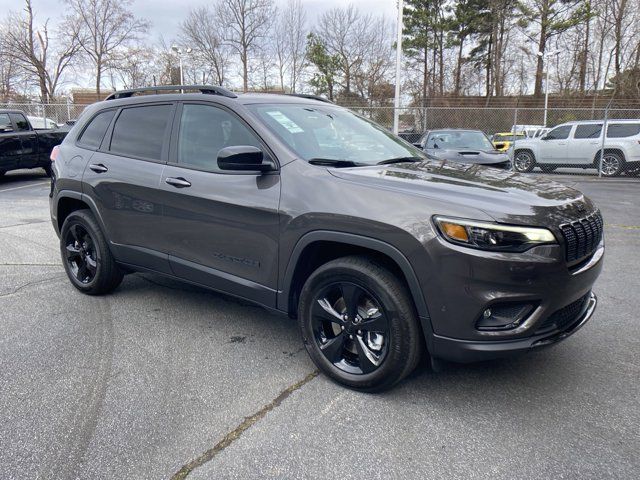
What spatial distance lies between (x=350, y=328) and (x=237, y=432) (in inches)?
32.6

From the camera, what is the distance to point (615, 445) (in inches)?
94.5

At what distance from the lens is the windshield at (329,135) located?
10.8 feet

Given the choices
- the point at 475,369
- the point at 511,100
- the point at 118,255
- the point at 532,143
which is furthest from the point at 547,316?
the point at 511,100

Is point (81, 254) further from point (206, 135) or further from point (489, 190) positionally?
point (489, 190)

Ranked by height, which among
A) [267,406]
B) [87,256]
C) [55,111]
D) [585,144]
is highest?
[55,111]

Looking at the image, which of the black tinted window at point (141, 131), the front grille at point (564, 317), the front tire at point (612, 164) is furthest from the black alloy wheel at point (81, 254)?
the front tire at point (612, 164)

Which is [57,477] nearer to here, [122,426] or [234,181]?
[122,426]

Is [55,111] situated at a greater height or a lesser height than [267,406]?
greater

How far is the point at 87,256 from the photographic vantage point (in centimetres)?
455

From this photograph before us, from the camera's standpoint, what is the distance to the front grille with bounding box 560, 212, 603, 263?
2.55 m

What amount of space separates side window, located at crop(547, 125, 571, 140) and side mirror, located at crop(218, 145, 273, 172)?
15309mm

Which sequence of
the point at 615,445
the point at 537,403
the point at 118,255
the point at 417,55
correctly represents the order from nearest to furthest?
the point at 615,445 → the point at 537,403 → the point at 118,255 → the point at 417,55

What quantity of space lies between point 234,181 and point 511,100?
107 ft

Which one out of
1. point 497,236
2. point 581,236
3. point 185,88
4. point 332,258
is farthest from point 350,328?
point 185,88
